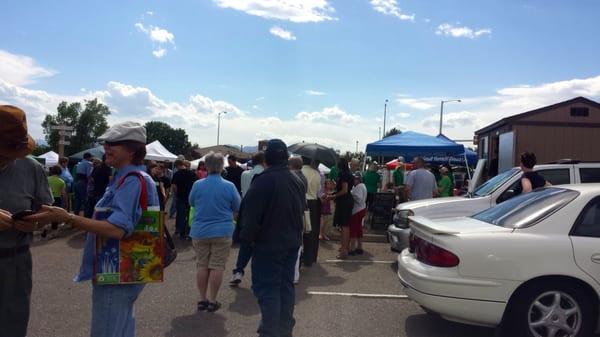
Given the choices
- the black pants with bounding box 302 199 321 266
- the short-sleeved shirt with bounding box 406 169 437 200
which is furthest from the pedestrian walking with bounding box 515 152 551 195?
the short-sleeved shirt with bounding box 406 169 437 200

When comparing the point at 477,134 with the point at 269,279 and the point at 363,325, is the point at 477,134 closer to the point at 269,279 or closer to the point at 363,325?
the point at 363,325

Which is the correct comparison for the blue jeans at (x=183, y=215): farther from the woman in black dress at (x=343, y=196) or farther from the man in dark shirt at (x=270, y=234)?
the man in dark shirt at (x=270, y=234)

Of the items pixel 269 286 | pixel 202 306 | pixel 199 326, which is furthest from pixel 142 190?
pixel 202 306

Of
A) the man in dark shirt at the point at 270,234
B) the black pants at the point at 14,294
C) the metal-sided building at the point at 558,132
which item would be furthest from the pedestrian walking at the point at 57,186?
the metal-sided building at the point at 558,132

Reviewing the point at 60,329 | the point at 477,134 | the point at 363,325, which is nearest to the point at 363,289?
the point at 363,325

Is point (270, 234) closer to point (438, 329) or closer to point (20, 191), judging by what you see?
point (20, 191)

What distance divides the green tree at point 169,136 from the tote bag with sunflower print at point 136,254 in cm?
8975

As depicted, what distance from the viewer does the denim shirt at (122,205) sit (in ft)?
9.59

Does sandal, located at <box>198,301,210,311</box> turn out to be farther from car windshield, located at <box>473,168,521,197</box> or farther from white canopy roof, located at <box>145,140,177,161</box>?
white canopy roof, located at <box>145,140,177,161</box>

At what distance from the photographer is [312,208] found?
8.64 meters

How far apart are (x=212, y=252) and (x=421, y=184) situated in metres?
5.85

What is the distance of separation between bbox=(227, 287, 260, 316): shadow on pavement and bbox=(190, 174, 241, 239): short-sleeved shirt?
0.88 meters

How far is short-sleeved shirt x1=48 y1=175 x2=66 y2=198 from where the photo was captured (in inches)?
456

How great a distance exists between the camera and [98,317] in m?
3.02
